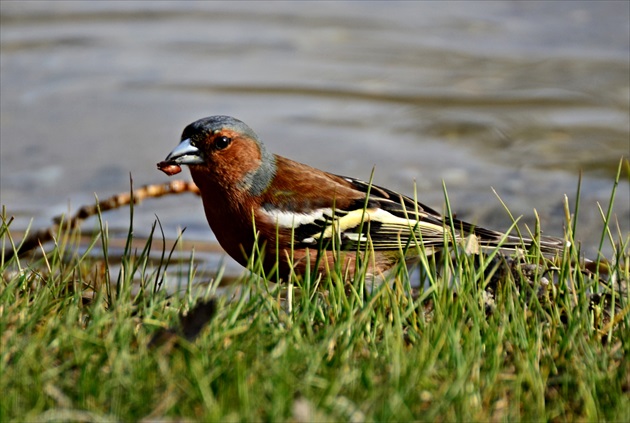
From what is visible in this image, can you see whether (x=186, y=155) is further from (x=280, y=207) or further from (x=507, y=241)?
(x=507, y=241)

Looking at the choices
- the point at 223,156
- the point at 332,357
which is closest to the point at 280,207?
the point at 223,156

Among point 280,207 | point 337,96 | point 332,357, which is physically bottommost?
point 332,357

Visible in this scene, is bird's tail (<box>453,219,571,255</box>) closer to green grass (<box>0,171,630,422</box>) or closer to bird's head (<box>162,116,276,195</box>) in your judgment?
green grass (<box>0,171,630,422</box>)

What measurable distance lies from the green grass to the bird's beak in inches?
44.5

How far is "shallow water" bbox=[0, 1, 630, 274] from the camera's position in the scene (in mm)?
8914

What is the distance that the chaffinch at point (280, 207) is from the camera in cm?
529

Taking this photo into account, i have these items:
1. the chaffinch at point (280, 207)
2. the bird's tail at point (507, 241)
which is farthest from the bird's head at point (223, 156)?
the bird's tail at point (507, 241)

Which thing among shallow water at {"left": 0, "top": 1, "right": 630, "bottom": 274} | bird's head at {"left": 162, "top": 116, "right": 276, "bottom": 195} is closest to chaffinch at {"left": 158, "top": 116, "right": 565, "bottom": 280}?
bird's head at {"left": 162, "top": 116, "right": 276, "bottom": 195}

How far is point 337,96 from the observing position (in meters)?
10.9

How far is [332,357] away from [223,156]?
6.90 ft

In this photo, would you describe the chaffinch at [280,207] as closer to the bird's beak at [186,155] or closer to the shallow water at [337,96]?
the bird's beak at [186,155]

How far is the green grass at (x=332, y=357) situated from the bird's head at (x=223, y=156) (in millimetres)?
1173

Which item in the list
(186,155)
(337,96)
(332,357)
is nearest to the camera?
(332,357)

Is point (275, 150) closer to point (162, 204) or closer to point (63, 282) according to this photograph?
point (162, 204)
